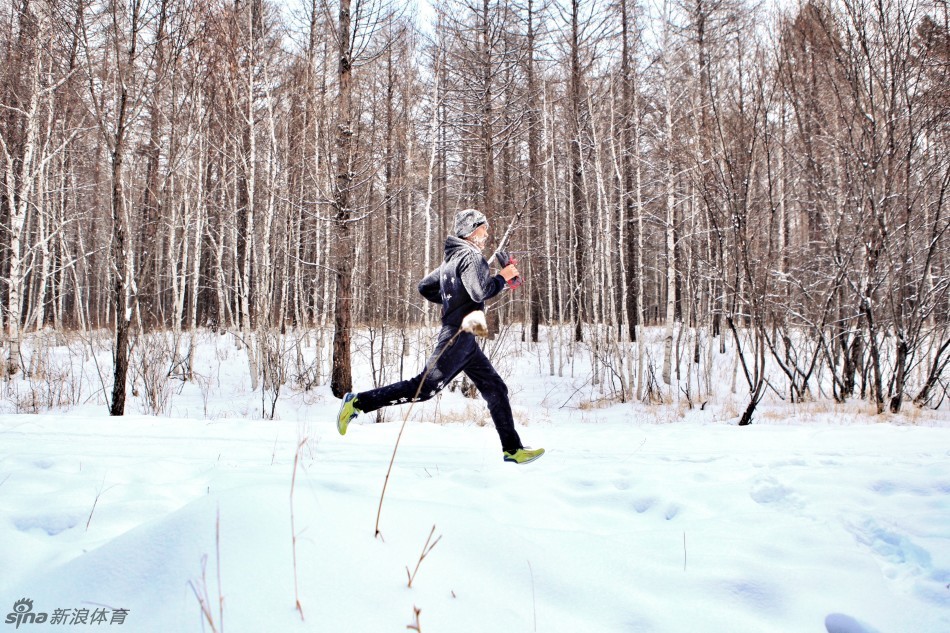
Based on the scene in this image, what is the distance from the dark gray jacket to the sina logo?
2.50 meters

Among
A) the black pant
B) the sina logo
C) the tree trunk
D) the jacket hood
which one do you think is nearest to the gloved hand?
the jacket hood

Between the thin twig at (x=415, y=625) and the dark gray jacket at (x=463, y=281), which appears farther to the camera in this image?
the dark gray jacket at (x=463, y=281)

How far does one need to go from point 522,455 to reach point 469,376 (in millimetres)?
712

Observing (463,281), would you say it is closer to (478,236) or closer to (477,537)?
(478,236)

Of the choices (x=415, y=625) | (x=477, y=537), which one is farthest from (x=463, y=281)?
(x=415, y=625)

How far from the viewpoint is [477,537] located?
1.70m

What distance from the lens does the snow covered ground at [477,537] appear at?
1.26 meters

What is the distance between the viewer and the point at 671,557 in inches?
72.8

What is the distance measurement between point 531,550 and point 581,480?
1472mm

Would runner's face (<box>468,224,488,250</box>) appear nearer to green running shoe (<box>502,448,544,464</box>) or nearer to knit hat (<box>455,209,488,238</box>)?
knit hat (<box>455,209,488,238</box>)

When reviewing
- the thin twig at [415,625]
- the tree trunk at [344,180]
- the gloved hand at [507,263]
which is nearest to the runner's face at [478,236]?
the gloved hand at [507,263]

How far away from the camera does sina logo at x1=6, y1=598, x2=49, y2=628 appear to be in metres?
1.17

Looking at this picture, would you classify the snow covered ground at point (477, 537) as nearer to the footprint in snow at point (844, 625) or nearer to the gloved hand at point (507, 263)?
the footprint in snow at point (844, 625)

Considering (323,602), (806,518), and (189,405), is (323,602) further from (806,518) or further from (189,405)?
(189,405)
